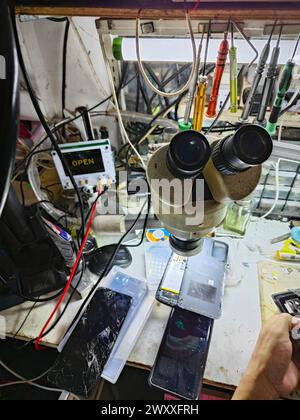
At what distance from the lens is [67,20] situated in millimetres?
732

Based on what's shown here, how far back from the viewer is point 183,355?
66 centimetres

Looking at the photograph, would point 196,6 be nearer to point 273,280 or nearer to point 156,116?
point 156,116

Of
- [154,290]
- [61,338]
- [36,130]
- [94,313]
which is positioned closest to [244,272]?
[154,290]

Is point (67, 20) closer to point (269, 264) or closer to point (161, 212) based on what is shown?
point (161, 212)

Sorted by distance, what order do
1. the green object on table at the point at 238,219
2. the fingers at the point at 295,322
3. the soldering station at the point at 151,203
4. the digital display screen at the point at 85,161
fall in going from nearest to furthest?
the soldering station at the point at 151,203, the fingers at the point at 295,322, the digital display screen at the point at 85,161, the green object on table at the point at 238,219

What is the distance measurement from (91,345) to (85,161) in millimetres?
601

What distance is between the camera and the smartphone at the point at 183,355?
2.02 ft

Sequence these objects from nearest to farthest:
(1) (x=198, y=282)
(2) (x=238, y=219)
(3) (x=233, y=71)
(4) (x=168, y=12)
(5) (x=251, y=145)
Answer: (5) (x=251, y=145) < (4) (x=168, y=12) < (3) (x=233, y=71) < (1) (x=198, y=282) < (2) (x=238, y=219)

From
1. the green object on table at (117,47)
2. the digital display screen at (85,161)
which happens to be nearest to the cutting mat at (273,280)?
the digital display screen at (85,161)

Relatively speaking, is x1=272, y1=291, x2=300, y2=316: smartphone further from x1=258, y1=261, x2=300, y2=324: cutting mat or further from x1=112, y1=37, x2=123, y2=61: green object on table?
x1=112, y1=37, x2=123, y2=61: green object on table

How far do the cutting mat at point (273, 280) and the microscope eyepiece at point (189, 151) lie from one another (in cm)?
63

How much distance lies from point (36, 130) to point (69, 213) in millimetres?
352

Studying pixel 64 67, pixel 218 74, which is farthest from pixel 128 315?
pixel 64 67

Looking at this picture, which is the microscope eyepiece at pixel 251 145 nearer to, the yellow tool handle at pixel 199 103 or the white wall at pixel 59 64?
the yellow tool handle at pixel 199 103
